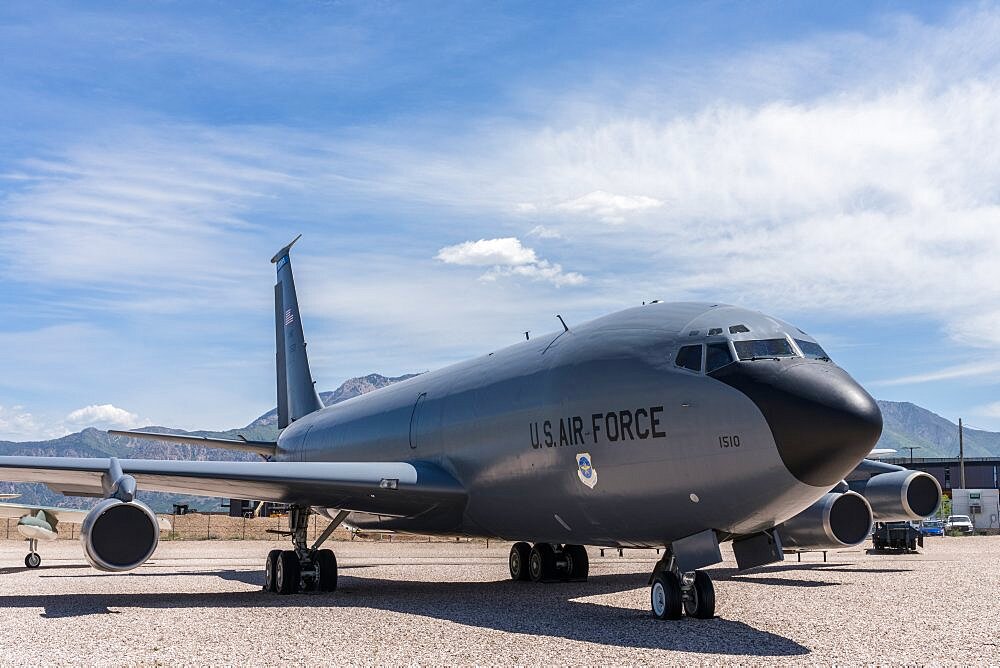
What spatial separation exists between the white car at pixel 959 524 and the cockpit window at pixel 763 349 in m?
55.3

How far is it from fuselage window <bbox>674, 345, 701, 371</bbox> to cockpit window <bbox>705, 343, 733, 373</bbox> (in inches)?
5.1

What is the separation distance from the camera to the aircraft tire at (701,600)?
12.3m

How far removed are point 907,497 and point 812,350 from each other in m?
10.5

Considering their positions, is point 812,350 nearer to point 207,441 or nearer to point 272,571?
point 272,571

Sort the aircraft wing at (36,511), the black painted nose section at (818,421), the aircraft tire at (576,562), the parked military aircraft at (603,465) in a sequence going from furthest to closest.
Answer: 1. the aircraft wing at (36,511)
2. the aircraft tire at (576,562)
3. the parked military aircraft at (603,465)
4. the black painted nose section at (818,421)

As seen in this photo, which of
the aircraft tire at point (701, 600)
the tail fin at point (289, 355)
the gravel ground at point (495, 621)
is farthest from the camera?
the tail fin at point (289, 355)

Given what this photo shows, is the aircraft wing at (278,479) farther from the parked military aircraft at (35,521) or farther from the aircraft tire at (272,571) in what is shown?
the parked military aircraft at (35,521)

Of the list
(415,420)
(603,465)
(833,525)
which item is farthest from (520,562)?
(603,465)

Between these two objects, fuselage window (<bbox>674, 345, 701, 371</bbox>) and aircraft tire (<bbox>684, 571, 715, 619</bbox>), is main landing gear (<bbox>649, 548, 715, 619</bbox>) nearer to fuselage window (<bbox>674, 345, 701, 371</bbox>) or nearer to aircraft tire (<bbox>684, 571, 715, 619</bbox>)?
aircraft tire (<bbox>684, 571, 715, 619</bbox>)

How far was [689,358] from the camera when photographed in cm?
1259

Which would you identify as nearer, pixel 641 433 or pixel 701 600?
pixel 701 600

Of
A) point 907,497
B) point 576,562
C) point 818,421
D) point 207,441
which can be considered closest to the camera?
point 818,421

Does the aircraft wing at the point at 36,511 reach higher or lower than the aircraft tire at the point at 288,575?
higher

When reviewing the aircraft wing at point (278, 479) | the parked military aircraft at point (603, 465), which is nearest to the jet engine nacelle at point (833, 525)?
the parked military aircraft at point (603, 465)
